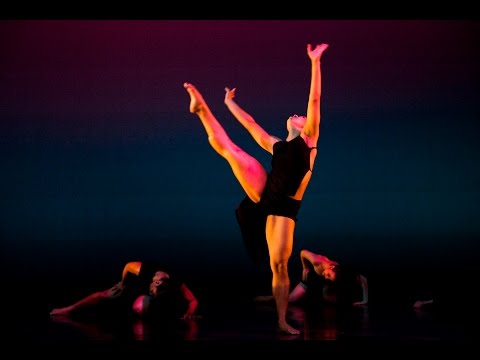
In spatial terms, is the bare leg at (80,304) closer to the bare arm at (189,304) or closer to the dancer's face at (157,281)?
the dancer's face at (157,281)

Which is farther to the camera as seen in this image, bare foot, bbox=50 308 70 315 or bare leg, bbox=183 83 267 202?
bare foot, bbox=50 308 70 315

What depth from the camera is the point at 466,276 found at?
5676 millimetres

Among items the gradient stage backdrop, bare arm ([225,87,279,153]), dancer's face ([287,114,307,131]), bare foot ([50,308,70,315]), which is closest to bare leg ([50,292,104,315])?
bare foot ([50,308,70,315])

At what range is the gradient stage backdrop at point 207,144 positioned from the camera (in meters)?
5.70

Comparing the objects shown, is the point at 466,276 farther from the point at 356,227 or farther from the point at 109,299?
the point at 109,299

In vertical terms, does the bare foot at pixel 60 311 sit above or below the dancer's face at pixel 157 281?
below

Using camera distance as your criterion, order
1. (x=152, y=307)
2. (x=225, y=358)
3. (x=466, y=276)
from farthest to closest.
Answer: (x=466, y=276) → (x=152, y=307) → (x=225, y=358)

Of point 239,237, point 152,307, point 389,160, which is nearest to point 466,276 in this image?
point 389,160

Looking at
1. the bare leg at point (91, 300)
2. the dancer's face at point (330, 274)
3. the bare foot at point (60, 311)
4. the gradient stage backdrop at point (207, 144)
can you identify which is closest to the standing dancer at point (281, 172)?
the dancer's face at point (330, 274)

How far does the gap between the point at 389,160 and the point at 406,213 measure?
46cm

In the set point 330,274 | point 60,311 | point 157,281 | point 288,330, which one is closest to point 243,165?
point 157,281

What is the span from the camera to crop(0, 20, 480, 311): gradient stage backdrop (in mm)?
5703

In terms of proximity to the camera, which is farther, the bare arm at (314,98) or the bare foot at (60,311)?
the bare foot at (60,311)

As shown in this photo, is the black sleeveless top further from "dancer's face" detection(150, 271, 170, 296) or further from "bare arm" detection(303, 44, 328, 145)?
"dancer's face" detection(150, 271, 170, 296)
